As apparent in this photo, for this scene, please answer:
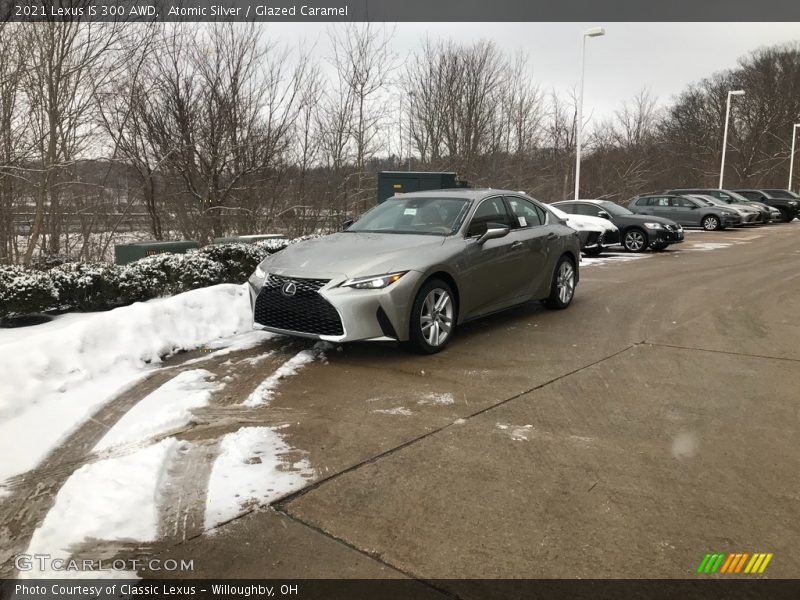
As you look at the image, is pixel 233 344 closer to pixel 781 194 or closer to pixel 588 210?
pixel 588 210

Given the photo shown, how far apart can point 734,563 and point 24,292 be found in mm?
6919

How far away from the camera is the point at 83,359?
17.1ft

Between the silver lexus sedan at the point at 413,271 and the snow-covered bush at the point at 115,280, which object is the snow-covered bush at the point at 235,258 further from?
the silver lexus sedan at the point at 413,271

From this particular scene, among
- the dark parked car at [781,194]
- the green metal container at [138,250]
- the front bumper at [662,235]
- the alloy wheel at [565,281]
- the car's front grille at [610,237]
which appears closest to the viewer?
the alloy wheel at [565,281]

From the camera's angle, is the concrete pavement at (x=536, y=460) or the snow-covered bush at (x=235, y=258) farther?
the snow-covered bush at (x=235, y=258)

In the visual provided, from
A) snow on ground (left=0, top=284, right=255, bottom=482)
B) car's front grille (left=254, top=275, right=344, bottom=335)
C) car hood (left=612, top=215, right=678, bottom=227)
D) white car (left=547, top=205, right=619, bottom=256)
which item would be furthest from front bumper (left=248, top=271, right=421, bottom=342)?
car hood (left=612, top=215, right=678, bottom=227)

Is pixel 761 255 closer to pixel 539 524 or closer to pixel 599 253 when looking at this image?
pixel 599 253

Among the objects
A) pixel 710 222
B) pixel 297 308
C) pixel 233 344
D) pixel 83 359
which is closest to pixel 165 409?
pixel 83 359

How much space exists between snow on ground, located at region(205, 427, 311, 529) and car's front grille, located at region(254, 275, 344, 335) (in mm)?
1600

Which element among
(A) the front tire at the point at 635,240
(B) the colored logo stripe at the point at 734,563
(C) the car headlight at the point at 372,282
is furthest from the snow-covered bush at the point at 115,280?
(A) the front tire at the point at 635,240

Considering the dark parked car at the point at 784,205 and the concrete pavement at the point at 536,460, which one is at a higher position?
the dark parked car at the point at 784,205

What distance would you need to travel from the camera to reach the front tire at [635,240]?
57.2 ft

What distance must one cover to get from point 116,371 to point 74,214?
413 inches

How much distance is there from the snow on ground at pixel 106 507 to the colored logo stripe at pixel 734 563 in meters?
2.44
